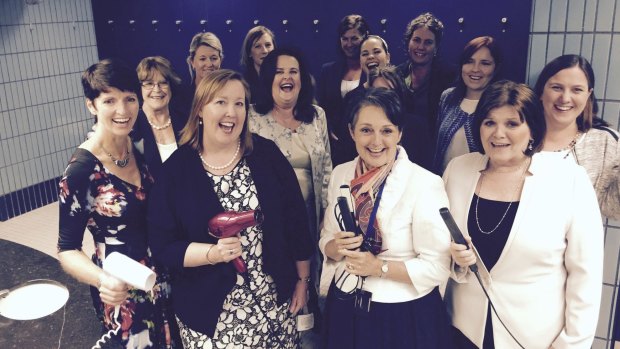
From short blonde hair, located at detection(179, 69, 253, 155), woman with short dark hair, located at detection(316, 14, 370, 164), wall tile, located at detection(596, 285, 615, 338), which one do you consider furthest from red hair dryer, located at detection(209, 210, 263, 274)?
woman with short dark hair, located at detection(316, 14, 370, 164)

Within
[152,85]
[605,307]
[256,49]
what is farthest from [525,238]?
[256,49]

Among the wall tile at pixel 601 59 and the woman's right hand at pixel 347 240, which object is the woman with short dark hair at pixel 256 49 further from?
the woman's right hand at pixel 347 240

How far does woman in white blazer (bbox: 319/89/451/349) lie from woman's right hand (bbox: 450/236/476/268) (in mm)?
77

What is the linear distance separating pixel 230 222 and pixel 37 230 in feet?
12.5

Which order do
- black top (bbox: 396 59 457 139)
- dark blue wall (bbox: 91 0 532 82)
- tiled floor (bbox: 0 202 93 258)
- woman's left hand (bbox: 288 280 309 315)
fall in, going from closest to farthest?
woman's left hand (bbox: 288 280 309 315) < black top (bbox: 396 59 457 139) < dark blue wall (bbox: 91 0 532 82) < tiled floor (bbox: 0 202 93 258)

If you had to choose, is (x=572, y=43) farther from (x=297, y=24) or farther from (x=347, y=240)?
(x=297, y=24)

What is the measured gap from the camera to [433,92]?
10.8 ft

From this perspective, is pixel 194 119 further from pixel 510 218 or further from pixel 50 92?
pixel 50 92

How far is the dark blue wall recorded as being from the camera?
4094 mm

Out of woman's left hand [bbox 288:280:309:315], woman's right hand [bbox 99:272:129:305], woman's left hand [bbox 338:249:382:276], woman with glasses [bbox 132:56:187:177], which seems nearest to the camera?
woman's right hand [bbox 99:272:129:305]

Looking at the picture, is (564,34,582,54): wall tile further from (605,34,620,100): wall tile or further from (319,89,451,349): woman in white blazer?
(319,89,451,349): woman in white blazer

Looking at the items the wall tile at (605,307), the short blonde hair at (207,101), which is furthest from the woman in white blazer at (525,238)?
the wall tile at (605,307)

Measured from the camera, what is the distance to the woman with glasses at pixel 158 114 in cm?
262

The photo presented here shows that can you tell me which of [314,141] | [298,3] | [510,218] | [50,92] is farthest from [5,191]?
[510,218]
